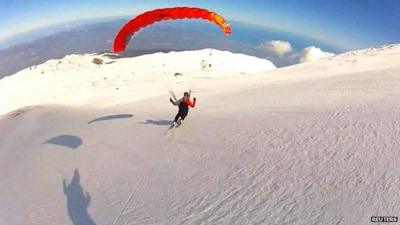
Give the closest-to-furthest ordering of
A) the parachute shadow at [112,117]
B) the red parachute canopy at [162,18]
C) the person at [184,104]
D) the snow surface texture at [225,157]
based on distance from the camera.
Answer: the snow surface texture at [225,157] < the person at [184,104] < the parachute shadow at [112,117] < the red parachute canopy at [162,18]

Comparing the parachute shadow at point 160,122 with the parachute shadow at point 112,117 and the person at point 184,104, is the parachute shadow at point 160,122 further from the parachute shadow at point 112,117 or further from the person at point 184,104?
the parachute shadow at point 112,117

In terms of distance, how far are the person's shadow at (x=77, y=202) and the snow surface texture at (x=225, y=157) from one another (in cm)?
4

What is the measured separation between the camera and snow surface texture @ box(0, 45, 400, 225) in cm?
971

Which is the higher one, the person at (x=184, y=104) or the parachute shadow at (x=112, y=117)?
the person at (x=184, y=104)

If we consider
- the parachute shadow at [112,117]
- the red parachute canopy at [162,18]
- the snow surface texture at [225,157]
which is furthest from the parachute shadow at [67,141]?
the red parachute canopy at [162,18]

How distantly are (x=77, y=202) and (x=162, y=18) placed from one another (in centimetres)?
1275

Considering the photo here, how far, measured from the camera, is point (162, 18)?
2217cm

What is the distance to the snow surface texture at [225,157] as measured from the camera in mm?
9711

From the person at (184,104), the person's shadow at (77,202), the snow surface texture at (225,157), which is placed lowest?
the person's shadow at (77,202)

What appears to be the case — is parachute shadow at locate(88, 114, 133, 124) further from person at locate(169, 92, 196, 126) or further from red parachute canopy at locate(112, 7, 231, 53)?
person at locate(169, 92, 196, 126)

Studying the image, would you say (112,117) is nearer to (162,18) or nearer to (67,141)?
(67,141)

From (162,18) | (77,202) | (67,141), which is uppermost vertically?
(162,18)

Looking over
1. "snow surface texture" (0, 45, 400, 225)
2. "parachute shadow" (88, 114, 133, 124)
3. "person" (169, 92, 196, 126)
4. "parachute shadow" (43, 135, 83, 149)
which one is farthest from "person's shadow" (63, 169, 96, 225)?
"parachute shadow" (88, 114, 133, 124)

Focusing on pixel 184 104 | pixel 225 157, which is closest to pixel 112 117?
pixel 184 104
